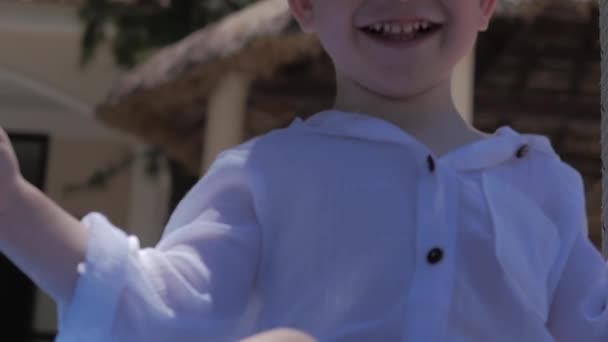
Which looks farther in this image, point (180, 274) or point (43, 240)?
point (180, 274)

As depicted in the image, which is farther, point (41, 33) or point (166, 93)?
point (41, 33)

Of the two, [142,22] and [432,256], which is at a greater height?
Result: [432,256]

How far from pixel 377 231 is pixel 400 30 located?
0.22m

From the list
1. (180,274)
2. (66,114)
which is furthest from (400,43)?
(66,114)

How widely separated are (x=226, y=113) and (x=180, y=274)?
4.16 meters

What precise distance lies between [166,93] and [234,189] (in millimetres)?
3939

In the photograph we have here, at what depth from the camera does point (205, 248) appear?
1154 mm

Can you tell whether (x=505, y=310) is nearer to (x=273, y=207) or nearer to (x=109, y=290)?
(x=273, y=207)

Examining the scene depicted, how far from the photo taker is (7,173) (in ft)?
3.12

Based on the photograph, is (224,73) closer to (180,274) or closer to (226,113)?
(226,113)

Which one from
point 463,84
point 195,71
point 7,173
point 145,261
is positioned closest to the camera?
point 7,173

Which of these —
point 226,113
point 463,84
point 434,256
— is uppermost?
point 434,256

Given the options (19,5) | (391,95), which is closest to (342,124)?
(391,95)

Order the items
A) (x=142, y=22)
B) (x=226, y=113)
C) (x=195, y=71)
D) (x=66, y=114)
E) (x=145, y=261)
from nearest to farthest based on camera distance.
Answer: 1. (x=145, y=261)
2. (x=195, y=71)
3. (x=226, y=113)
4. (x=142, y=22)
5. (x=66, y=114)
